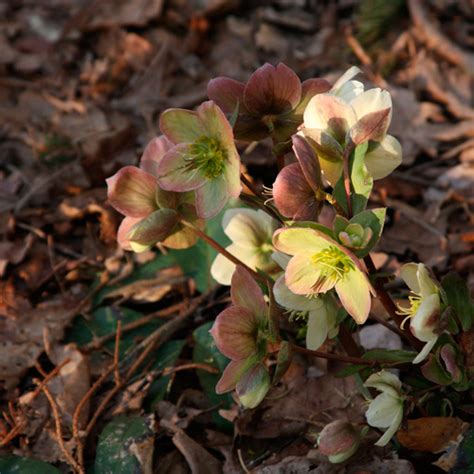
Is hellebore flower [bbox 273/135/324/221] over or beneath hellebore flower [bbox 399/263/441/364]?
over

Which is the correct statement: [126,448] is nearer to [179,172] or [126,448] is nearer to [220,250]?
[220,250]

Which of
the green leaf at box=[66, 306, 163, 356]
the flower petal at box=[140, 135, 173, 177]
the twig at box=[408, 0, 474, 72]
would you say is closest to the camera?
the flower petal at box=[140, 135, 173, 177]

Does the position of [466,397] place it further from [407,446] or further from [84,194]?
[84,194]

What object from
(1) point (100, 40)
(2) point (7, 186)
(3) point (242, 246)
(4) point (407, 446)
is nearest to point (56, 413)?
(3) point (242, 246)

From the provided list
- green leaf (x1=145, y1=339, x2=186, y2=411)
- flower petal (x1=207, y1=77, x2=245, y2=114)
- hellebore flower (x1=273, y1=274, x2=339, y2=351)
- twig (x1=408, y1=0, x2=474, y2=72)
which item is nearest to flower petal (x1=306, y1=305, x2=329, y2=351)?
hellebore flower (x1=273, y1=274, x2=339, y2=351)

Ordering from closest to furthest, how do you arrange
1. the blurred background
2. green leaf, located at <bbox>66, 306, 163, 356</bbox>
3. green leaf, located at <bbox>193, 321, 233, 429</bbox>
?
green leaf, located at <bbox>193, 321, 233, 429</bbox>
green leaf, located at <bbox>66, 306, 163, 356</bbox>
the blurred background

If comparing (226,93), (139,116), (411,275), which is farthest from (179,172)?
(139,116)

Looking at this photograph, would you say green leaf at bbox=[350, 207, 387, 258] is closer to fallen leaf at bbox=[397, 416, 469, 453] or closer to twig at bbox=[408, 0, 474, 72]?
fallen leaf at bbox=[397, 416, 469, 453]
